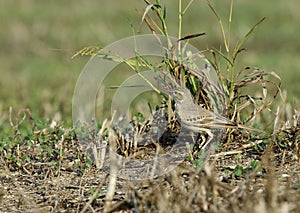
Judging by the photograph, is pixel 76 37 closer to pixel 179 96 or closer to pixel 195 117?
pixel 179 96

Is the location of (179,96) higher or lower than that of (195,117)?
higher

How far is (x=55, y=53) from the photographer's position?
1160 cm

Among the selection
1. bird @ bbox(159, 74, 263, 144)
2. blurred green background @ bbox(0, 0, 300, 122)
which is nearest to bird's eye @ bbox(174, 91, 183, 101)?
bird @ bbox(159, 74, 263, 144)

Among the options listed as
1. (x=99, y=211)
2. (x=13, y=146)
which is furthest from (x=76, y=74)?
(x=99, y=211)

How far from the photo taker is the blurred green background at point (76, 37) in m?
8.71

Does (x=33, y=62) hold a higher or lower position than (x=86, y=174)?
higher

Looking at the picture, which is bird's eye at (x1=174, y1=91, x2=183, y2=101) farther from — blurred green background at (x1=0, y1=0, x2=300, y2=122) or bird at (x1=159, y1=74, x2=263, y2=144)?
blurred green background at (x1=0, y1=0, x2=300, y2=122)

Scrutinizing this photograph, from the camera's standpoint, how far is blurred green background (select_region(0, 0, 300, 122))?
28.6 feet

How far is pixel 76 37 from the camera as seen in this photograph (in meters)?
12.2

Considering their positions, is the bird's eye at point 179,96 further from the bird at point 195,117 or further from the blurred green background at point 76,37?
the blurred green background at point 76,37

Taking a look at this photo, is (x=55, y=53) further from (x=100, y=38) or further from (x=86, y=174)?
(x=86, y=174)

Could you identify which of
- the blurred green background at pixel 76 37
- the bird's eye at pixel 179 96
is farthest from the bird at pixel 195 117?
the blurred green background at pixel 76 37

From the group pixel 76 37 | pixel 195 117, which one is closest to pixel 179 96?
pixel 195 117

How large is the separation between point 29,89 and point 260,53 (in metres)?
4.16
